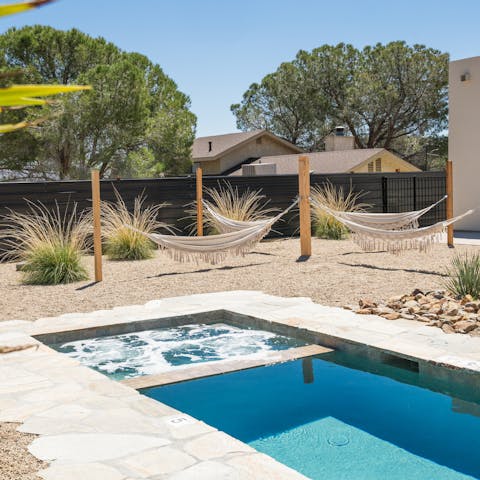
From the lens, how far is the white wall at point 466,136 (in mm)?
11484

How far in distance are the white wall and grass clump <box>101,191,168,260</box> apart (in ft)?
18.5

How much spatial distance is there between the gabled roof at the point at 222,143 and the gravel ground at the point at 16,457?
22054mm

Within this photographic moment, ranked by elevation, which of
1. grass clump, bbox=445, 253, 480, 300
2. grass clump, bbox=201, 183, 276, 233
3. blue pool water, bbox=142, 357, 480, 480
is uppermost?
grass clump, bbox=201, 183, 276, 233

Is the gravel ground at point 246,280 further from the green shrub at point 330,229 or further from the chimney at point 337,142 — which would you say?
the chimney at point 337,142

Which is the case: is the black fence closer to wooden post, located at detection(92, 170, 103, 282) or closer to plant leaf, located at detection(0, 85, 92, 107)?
wooden post, located at detection(92, 170, 103, 282)

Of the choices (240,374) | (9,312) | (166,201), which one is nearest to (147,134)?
(166,201)

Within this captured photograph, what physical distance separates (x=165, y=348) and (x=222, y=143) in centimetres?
2103

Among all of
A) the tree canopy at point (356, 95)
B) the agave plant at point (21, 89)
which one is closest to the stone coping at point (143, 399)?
the agave plant at point (21, 89)

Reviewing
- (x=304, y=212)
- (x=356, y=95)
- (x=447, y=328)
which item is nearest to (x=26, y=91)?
(x=447, y=328)

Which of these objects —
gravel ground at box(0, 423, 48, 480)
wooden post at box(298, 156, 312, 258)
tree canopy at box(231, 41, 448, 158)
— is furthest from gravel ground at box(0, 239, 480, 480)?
tree canopy at box(231, 41, 448, 158)

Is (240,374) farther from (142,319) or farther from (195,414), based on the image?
(142,319)

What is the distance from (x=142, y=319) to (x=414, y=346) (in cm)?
212

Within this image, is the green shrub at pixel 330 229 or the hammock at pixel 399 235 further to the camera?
the green shrub at pixel 330 229

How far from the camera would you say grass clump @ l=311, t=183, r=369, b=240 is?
35.5ft
